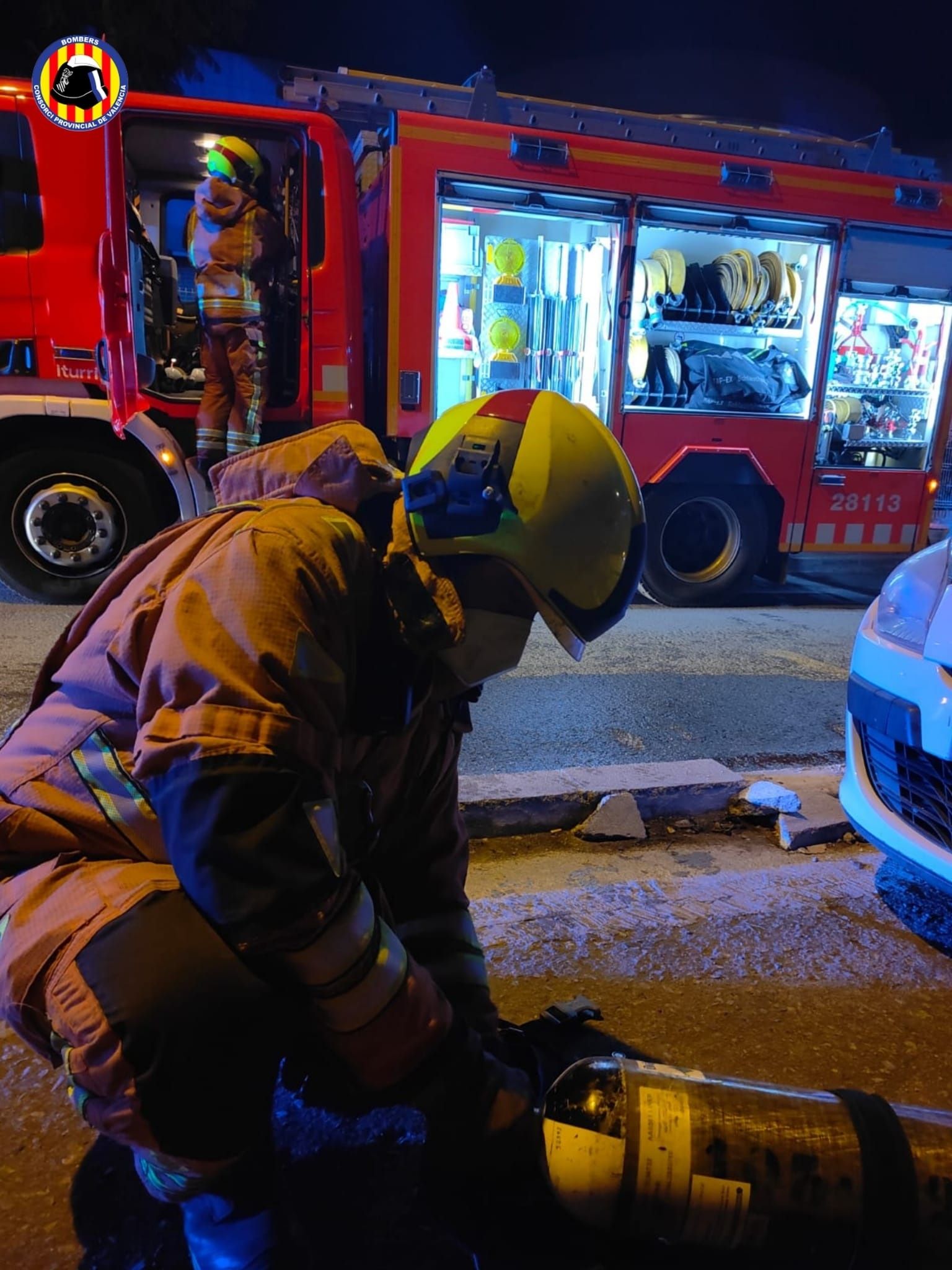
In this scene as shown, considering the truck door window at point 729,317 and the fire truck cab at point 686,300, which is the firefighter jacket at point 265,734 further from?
the truck door window at point 729,317

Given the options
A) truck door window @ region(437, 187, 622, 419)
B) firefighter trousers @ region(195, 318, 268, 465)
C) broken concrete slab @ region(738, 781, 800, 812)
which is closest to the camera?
broken concrete slab @ region(738, 781, 800, 812)

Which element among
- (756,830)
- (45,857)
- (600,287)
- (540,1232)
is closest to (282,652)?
(45,857)

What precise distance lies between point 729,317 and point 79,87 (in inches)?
179

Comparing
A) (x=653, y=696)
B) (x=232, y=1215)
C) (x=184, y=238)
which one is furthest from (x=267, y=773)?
(x=184, y=238)

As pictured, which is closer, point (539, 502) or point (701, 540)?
point (539, 502)

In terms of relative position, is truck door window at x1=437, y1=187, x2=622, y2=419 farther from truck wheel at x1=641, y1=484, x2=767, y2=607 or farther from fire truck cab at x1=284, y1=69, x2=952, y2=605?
truck wheel at x1=641, y1=484, x2=767, y2=607

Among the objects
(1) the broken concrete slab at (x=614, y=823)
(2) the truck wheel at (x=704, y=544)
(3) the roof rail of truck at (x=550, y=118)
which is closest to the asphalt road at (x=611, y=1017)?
(1) the broken concrete slab at (x=614, y=823)

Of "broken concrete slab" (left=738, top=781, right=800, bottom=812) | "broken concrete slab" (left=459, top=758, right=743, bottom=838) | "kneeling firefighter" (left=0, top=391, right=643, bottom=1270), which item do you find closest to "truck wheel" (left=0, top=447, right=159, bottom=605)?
"broken concrete slab" (left=459, top=758, right=743, bottom=838)

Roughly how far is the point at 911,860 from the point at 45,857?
2016 mm

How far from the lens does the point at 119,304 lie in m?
4.73

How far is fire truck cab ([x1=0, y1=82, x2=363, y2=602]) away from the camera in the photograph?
4.95 meters

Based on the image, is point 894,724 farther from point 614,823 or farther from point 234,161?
point 234,161

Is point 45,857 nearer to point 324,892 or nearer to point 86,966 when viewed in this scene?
point 86,966

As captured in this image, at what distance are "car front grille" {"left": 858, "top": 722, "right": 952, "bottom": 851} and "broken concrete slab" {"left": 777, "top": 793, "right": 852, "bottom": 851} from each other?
0.56m
